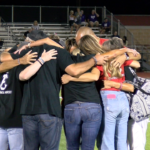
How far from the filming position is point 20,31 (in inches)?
863

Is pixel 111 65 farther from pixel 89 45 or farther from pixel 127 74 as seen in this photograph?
pixel 127 74

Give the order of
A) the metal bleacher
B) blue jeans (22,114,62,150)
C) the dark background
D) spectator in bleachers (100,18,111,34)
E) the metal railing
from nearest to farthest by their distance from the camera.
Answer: blue jeans (22,114,62,150)
the metal bleacher
the metal railing
spectator in bleachers (100,18,111,34)
the dark background

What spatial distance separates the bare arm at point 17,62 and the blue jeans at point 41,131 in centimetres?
60

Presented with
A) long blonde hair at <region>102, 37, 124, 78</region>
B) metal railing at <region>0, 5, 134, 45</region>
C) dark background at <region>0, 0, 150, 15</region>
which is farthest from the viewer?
dark background at <region>0, 0, 150, 15</region>

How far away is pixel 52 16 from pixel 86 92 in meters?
18.9

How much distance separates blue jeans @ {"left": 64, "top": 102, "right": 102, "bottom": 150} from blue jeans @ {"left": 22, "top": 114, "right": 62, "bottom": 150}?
0.52 ft

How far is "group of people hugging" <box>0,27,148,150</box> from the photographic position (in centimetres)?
371

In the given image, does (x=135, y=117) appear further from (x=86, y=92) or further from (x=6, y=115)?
(x=6, y=115)

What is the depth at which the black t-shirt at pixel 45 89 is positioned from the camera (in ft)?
12.1

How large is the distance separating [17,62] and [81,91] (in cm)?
80

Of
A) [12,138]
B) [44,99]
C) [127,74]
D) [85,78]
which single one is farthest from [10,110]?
[127,74]

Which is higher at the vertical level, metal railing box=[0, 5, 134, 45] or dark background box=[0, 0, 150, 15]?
dark background box=[0, 0, 150, 15]

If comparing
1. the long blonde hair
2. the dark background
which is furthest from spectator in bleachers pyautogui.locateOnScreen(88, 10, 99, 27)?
the long blonde hair

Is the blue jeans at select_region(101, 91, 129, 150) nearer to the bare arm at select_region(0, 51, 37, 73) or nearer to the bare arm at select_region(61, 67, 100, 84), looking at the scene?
the bare arm at select_region(61, 67, 100, 84)
